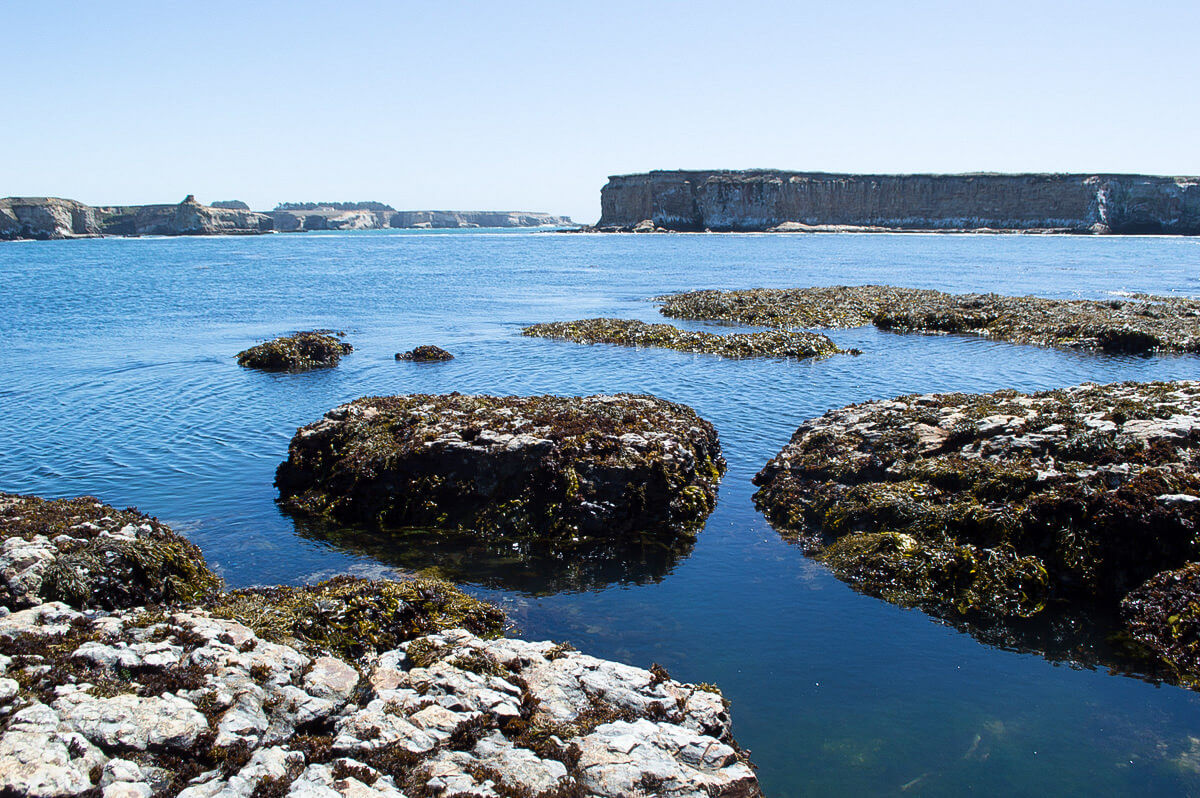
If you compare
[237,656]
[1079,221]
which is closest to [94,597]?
[237,656]

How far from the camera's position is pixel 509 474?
15031 mm

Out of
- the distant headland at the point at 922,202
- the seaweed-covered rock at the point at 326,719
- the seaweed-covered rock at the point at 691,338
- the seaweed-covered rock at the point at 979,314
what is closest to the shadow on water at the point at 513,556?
the seaweed-covered rock at the point at 326,719

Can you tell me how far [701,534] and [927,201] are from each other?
624 feet

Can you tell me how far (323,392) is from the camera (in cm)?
2520

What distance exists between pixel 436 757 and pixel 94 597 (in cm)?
566

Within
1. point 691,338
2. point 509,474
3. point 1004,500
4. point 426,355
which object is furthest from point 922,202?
point 509,474

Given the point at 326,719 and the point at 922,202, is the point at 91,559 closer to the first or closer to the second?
the point at 326,719

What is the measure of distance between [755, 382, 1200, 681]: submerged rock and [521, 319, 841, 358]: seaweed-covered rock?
1394 cm

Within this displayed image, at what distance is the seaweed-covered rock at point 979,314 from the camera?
33438mm

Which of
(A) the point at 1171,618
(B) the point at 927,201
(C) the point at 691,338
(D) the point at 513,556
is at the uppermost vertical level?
(B) the point at 927,201

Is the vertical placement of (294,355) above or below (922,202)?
below

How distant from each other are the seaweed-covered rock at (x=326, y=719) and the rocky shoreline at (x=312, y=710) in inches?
0.7

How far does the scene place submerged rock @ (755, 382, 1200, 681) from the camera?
11844 millimetres

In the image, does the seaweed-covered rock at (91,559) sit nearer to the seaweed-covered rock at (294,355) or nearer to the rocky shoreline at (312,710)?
the rocky shoreline at (312,710)
